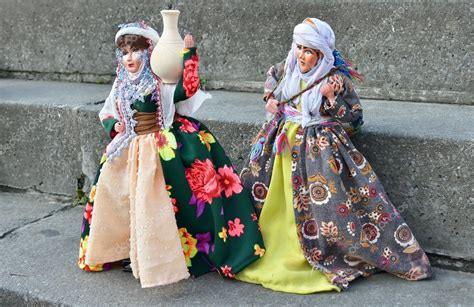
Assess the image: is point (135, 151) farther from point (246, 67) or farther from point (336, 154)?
point (246, 67)

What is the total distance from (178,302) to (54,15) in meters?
2.63

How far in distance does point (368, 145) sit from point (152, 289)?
41.9 inches

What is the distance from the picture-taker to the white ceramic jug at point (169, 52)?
8.56ft

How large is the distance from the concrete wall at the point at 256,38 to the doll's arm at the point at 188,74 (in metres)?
1.28

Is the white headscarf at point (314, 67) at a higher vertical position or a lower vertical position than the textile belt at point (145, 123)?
higher

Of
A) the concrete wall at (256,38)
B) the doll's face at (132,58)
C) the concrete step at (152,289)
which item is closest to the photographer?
the concrete step at (152,289)

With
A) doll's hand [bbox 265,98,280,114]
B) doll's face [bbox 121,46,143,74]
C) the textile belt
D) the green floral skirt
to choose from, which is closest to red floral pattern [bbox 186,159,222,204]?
the green floral skirt

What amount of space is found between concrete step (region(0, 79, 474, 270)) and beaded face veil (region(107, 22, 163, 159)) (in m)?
0.58

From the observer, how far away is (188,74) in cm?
262

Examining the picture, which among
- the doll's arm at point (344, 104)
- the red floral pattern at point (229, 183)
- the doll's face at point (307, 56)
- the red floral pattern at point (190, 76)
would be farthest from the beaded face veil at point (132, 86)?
the doll's arm at point (344, 104)

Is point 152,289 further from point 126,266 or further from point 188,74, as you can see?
point 188,74

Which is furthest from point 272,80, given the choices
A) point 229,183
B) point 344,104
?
point 229,183

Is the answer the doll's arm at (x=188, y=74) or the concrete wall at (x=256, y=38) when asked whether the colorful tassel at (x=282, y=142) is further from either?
the concrete wall at (x=256, y=38)

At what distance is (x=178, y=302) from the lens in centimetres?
260
